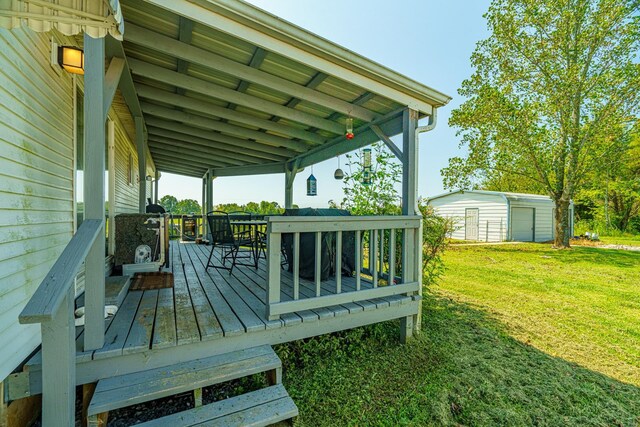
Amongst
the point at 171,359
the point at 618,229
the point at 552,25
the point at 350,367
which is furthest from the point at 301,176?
the point at 618,229

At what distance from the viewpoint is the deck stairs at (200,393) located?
1.69 m

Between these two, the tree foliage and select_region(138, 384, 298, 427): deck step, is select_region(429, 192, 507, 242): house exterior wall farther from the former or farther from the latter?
select_region(138, 384, 298, 427): deck step

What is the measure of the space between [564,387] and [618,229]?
2610 cm

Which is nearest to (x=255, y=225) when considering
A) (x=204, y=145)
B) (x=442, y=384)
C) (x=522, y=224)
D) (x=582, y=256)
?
(x=442, y=384)

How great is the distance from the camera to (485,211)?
14766mm

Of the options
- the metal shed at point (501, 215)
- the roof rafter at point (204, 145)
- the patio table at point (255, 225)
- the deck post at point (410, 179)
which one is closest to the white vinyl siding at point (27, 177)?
the patio table at point (255, 225)

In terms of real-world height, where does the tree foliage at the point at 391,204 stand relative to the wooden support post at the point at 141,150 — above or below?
below

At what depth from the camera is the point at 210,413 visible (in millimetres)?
1798

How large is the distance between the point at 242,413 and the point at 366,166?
3.72 metres

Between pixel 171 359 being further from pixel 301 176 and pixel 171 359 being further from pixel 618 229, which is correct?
pixel 618 229

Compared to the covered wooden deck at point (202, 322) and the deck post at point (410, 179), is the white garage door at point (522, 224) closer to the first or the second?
the deck post at point (410, 179)

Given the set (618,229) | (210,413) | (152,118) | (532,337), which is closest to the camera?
(210,413)

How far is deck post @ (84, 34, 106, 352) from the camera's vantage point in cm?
182

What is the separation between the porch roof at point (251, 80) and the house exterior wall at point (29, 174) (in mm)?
857
